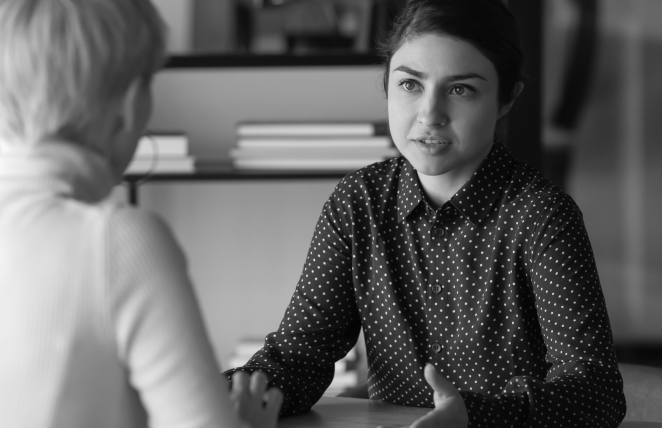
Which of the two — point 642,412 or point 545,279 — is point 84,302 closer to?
point 545,279

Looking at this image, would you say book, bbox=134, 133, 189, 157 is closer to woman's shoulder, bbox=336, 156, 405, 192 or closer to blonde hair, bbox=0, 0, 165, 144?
woman's shoulder, bbox=336, 156, 405, 192

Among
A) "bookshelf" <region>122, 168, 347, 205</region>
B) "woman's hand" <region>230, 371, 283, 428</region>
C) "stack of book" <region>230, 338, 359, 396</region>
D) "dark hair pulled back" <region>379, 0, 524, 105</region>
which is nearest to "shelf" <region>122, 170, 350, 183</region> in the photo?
"bookshelf" <region>122, 168, 347, 205</region>

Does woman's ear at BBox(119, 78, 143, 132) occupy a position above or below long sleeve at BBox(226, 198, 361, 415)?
above

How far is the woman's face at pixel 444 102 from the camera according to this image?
1.41 m

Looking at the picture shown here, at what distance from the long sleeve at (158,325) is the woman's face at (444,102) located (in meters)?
0.79

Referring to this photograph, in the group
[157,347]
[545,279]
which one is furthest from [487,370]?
[157,347]

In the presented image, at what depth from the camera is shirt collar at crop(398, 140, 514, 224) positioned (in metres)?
1.46

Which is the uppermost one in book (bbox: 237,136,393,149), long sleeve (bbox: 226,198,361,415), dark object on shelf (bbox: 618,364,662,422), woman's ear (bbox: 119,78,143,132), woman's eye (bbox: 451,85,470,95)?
woman's ear (bbox: 119,78,143,132)

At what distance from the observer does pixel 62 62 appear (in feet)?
2.24

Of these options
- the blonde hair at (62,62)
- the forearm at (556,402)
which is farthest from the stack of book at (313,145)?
the blonde hair at (62,62)

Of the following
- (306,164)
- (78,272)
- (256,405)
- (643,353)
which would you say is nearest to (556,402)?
(256,405)

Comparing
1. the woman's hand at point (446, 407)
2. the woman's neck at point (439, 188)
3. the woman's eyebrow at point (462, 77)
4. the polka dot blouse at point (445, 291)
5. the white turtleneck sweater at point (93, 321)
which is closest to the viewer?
the white turtleneck sweater at point (93, 321)

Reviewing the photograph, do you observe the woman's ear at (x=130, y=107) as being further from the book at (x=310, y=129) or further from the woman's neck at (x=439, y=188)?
the book at (x=310, y=129)

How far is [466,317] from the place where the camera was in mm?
1434
